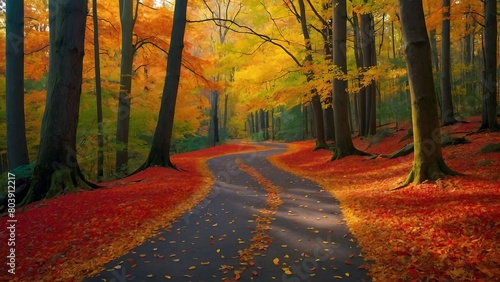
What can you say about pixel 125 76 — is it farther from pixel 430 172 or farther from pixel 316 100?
pixel 430 172

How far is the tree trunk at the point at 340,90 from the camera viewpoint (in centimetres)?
1367

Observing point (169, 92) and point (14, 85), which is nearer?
point (14, 85)

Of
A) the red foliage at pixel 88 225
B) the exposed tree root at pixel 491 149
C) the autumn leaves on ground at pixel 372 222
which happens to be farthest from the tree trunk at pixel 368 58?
the red foliage at pixel 88 225

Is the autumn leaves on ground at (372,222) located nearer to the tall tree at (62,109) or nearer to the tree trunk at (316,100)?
the tall tree at (62,109)

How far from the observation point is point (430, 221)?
4.96 m

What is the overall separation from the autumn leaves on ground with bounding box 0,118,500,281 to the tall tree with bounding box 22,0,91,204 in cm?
83

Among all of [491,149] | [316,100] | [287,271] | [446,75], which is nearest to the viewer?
[287,271]

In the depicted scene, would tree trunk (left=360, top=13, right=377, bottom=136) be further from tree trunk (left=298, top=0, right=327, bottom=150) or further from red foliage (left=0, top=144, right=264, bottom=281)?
red foliage (left=0, top=144, right=264, bottom=281)

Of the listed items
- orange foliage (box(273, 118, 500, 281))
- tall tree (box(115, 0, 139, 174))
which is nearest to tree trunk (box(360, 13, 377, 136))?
orange foliage (box(273, 118, 500, 281))

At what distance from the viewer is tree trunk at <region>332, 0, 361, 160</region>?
13.7 metres

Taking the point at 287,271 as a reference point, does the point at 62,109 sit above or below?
above

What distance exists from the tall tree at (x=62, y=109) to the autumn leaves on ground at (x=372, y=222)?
83 centimetres

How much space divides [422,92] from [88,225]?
7.92 metres

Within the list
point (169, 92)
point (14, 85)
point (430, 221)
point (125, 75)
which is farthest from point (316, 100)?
point (14, 85)
